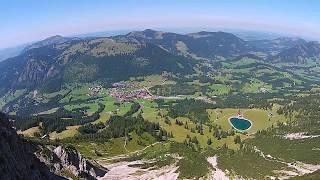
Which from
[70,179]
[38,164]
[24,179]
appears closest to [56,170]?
[70,179]

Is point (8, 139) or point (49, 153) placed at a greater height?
point (8, 139)

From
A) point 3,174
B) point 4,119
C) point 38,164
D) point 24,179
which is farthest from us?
point 38,164

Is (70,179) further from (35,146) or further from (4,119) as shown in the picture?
(4,119)

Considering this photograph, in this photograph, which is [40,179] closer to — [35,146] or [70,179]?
[70,179]

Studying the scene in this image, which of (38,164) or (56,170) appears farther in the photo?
(56,170)

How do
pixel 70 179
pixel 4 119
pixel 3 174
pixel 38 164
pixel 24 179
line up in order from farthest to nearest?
1. pixel 70 179
2. pixel 38 164
3. pixel 4 119
4. pixel 24 179
5. pixel 3 174

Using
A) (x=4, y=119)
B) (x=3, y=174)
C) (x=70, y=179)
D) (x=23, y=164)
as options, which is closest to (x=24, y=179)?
(x=23, y=164)

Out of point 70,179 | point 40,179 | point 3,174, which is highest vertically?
point 3,174
